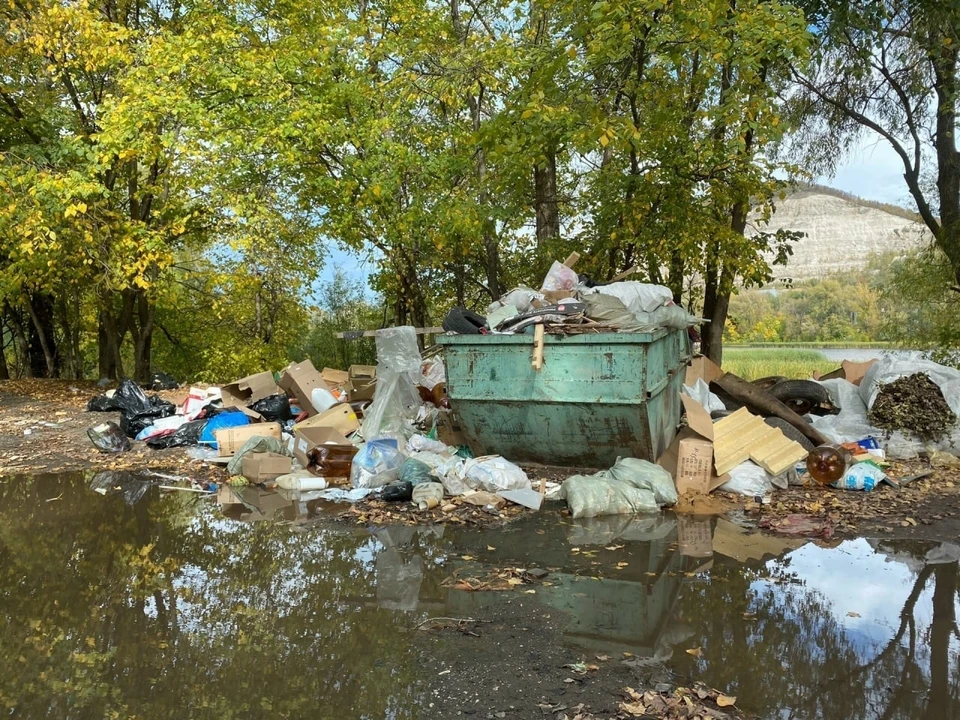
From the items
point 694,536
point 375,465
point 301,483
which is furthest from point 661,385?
point 301,483

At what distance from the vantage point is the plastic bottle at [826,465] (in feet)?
18.9

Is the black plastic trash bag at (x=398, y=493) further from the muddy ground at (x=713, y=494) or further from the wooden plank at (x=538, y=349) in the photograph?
the wooden plank at (x=538, y=349)

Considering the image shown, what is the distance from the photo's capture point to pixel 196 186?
1194 cm

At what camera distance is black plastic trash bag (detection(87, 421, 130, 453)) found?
754 cm

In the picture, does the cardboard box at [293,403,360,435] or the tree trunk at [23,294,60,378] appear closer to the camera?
the cardboard box at [293,403,360,435]

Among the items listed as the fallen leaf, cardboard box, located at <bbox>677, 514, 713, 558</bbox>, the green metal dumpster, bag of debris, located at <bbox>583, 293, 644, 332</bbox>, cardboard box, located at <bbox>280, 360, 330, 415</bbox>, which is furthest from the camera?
cardboard box, located at <bbox>280, 360, 330, 415</bbox>

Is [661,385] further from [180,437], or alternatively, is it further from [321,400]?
[180,437]

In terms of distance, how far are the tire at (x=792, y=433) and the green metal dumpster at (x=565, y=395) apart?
116cm

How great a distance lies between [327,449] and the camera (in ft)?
21.1

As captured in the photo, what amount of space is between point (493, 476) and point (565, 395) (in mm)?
864

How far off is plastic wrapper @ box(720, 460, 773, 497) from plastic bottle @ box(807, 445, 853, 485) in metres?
0.45

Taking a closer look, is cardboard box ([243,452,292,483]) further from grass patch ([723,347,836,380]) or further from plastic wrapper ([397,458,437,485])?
grass patch ([723,347,836,380])

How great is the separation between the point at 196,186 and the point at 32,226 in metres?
2.80

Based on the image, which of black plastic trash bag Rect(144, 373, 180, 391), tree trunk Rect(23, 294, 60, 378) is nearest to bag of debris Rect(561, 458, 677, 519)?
black plastic trash bag Rect(144, 373, 180, 391)
